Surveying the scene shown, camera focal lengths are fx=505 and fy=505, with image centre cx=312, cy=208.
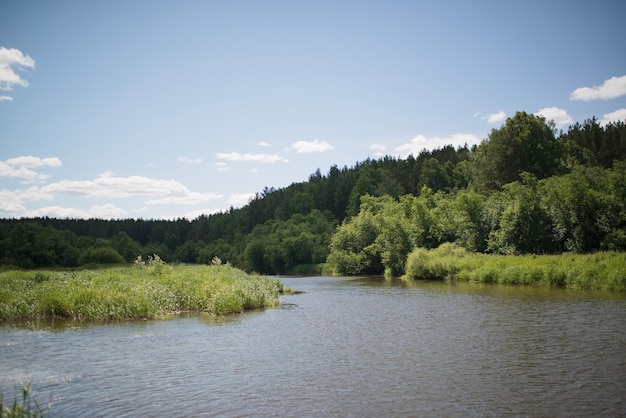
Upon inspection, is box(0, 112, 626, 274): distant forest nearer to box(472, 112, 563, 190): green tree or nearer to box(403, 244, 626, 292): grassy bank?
box(472, 112, 563, 190): green tree

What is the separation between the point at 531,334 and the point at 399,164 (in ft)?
479

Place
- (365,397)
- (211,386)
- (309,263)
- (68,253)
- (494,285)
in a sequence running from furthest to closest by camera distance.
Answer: (309,263) < (68,253) < (494,285) < (211,386) < (365,397)

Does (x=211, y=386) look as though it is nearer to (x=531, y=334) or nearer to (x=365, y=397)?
(x=365, y=397)

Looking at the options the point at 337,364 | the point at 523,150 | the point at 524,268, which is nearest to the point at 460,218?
the point at 524,268

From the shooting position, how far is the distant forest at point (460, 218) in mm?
57562

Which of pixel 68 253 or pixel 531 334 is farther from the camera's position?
pixel 68 253

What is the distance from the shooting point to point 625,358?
1909 centimetres

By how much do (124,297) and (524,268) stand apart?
38.7 meters

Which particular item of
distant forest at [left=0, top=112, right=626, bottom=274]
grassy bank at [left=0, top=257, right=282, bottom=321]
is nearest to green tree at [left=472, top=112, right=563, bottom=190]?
distant forest at [left=0, top=112, right=626, bottom=274]

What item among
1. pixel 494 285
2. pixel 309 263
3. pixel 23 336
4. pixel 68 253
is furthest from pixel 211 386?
pixel 309 263

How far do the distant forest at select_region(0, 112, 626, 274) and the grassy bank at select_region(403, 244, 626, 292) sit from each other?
5134 millimetres

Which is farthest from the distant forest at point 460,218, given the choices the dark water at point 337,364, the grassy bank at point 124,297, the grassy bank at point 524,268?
the grassy bank at point 124,297

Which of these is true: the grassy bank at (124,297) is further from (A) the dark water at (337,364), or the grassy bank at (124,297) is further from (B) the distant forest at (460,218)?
(B) the distant forest at (460,218)

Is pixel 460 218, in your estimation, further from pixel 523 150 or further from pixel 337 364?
pixel 337 364
